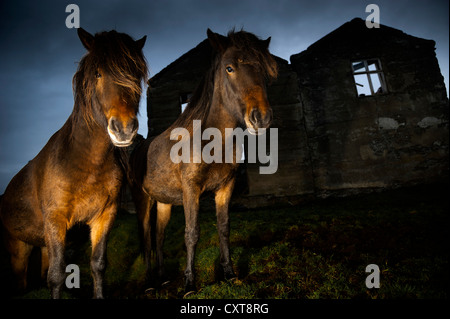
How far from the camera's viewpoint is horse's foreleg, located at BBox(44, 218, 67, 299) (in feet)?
7.54

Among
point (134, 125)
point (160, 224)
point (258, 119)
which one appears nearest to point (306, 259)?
point (258, 119)

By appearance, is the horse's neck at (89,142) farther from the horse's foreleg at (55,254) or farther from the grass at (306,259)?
the grass at (306,259)

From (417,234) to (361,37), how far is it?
33.2 feet

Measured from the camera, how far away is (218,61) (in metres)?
3.25

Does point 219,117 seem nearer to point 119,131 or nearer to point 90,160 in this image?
point 119,131

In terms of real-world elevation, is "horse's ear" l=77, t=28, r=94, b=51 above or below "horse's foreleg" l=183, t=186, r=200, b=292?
above

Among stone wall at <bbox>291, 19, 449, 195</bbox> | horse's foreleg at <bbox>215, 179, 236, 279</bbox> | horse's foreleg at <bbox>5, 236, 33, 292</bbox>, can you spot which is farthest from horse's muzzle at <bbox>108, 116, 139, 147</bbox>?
stone wall at <bbox>291, 19, 449, 195</bbox>

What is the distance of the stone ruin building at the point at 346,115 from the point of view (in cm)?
1006

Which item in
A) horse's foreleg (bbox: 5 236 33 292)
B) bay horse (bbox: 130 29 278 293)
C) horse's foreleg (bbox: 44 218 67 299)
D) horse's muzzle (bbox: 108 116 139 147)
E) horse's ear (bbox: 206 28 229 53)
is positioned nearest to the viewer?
horse's muzzle (bbox: 108 116 139 147)

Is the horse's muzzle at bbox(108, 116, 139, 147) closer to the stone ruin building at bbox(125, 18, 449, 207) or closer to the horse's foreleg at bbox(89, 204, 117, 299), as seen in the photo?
the horse's foreleg at bbox(89, 204, 117, 299)

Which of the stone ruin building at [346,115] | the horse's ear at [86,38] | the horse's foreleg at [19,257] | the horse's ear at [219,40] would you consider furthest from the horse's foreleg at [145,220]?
the stone ruin building at [346,115]

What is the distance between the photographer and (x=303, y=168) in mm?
10242
